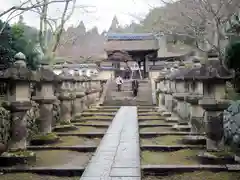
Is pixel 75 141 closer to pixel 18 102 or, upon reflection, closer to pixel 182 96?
pixel 18 102

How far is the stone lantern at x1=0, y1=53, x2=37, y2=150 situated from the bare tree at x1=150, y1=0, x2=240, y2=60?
430cm

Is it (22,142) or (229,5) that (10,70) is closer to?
(22,142)

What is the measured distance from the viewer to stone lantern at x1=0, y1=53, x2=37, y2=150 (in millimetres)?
6203

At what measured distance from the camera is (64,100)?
36.6ft

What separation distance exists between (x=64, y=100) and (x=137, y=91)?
1485 cm

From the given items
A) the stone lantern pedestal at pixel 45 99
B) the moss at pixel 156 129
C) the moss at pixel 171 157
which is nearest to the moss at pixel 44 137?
the stone lantern pedestal at pixel 45 99

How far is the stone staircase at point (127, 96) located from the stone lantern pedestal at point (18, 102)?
16509 millimetres

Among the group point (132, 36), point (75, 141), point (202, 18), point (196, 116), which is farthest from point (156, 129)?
point (132, 36)

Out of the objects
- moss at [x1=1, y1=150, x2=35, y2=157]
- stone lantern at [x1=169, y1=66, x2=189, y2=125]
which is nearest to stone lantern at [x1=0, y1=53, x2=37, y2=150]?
moss at [x1=1, y1=150, x2=35, y2=157]

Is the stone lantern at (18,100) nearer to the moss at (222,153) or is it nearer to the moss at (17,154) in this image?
the moss at (17,154)

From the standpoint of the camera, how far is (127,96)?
25.0 meters

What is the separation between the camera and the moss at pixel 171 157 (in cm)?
630

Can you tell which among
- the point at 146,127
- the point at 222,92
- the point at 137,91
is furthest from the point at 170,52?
the point at 222,92

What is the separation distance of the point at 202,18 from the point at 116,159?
11.0 m
